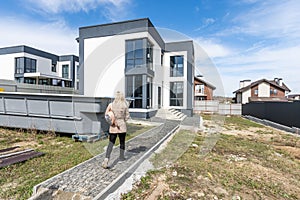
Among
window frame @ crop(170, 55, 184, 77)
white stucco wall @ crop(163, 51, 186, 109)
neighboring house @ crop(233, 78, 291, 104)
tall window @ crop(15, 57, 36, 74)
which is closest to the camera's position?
white stucco wall @ crop(163, 51, 186, 109)

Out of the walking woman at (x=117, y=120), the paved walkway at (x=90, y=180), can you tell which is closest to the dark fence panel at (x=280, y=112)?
the paved walkway at (x=90, y=180)

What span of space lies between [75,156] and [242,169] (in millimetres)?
4317

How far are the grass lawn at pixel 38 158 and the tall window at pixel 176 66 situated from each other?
11559 mm

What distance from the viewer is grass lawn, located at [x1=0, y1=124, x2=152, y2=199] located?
285 cm

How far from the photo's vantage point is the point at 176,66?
52.7 ft

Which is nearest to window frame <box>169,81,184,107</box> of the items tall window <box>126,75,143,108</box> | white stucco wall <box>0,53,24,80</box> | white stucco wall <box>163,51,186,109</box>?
white stucco wall <box>163,51,186,109</box>

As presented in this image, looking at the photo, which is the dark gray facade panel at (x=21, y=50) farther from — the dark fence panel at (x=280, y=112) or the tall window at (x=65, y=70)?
the dark fence panel at (x=280, y=112)

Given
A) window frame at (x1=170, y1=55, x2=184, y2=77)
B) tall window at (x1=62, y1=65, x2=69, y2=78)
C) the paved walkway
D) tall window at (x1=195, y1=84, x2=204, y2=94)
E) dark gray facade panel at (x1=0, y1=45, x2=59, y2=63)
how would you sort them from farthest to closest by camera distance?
tall window at (x1=62, y1=65, x2=69, y2=78) → dark gray facade panel at (x1=0, y1=45, x2=59, y2=63) → tall window at (x1=195, y1=84, x2=204, y2=94) → window frame at (x1=170, y1=55, x2=184, y2=77) → the paved walkway

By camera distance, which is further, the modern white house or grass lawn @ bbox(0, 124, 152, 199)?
the modern white house

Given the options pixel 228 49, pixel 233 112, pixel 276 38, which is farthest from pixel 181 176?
pixel 233 112

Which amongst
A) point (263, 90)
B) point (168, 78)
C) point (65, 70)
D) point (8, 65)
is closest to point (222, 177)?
point (168, 78)

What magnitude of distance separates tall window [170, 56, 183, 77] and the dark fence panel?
801cm

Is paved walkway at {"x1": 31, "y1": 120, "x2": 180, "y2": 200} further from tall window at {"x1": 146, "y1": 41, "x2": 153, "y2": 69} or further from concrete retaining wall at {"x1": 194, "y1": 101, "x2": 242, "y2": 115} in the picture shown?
concrete retaining wall at {"x1": 194, "y1": 101, "x2": 242, "y2": 115}

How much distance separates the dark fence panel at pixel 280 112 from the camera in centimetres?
1014
